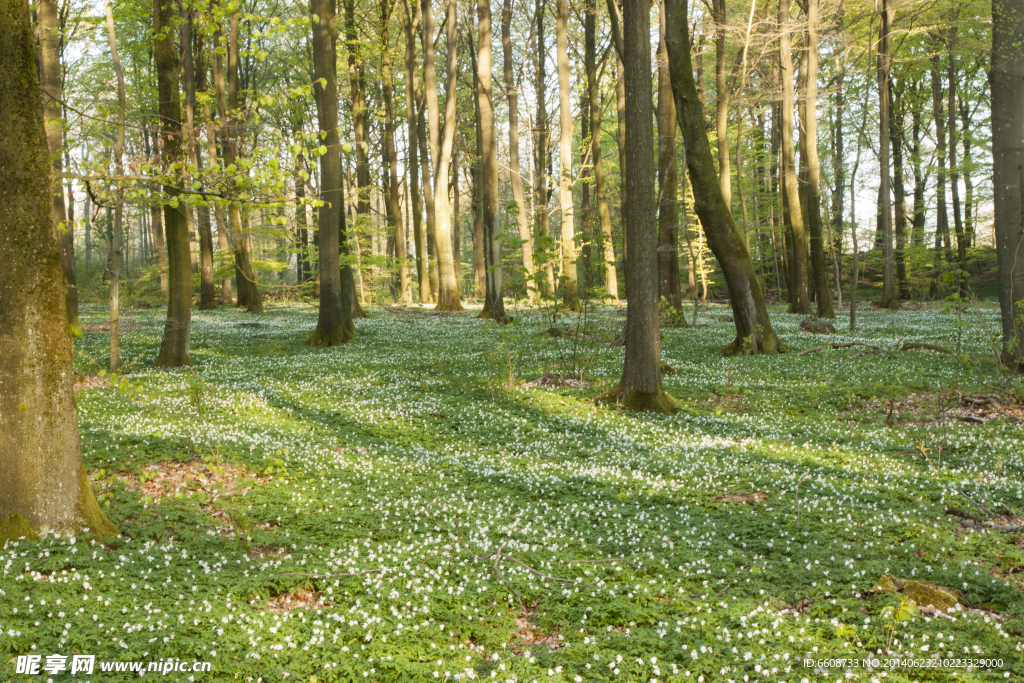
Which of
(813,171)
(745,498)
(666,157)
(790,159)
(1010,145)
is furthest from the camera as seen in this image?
(790,159)

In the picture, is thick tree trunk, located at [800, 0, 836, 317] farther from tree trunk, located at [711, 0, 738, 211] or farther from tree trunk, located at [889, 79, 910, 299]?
tree trunk, located at [889, 79, 910, 299]

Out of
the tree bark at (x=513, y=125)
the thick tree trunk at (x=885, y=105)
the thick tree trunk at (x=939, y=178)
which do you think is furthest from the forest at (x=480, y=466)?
the thick tree trunk at (x=939, y=178)

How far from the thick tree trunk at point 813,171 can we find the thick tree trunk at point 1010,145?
1100cm

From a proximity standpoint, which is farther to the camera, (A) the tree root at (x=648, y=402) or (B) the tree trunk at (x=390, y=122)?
(B) the tree trunk at (x=390, y=122)

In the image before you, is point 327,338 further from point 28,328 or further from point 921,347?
point 921,347

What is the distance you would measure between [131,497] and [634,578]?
5416 mm

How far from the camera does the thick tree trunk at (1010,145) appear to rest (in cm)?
1157

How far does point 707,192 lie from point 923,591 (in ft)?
39.8

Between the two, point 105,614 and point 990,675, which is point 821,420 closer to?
point 990,675

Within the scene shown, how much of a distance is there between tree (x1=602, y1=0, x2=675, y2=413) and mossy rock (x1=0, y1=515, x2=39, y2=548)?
29.2ft

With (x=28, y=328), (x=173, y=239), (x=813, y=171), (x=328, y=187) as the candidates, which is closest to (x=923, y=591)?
(x=28, y=328)

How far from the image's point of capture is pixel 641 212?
1120cm

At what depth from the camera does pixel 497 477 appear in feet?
26.8

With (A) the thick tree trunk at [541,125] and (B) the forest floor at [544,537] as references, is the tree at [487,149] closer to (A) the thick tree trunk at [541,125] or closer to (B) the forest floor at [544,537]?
(A) the thick tree trunk at [541,125]
